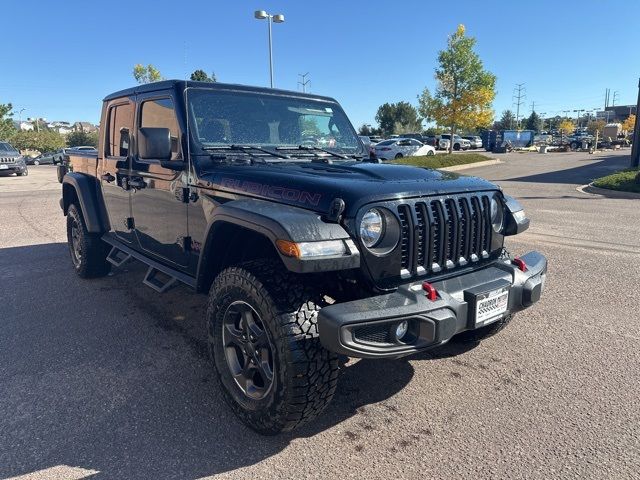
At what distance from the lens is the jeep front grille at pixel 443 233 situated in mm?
2520

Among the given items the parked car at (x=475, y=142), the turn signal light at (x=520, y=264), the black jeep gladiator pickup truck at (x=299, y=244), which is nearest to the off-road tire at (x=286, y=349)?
the black jeep gladiator pickup truck at (x=299, y=244)

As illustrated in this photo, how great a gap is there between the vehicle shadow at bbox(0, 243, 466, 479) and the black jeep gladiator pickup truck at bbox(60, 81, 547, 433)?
0.27m

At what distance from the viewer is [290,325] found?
90.0 inches

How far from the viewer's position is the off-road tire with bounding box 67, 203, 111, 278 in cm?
522

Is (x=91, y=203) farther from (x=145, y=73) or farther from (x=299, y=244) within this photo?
(x=145, y=73)

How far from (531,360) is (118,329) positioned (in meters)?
3.31

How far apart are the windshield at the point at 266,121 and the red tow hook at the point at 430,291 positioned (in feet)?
5.92

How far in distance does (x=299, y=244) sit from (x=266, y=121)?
1795 mm

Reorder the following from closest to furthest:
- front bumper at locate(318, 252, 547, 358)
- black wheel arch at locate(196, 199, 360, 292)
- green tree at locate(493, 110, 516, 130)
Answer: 1. front bumper at locate(318, 252, 547, 358)
2. black wheel arch at locate(196, 199, 360, 292)
3. green tree at locate(493, 110, 516, 130)

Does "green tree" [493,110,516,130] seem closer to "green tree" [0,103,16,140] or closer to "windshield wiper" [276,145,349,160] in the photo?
"green tree" [0,103,16,140]

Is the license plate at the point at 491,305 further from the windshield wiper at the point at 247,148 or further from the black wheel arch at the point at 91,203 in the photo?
the black wheel arch at the point at 91,203

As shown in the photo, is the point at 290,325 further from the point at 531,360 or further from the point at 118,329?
the point at 118,329

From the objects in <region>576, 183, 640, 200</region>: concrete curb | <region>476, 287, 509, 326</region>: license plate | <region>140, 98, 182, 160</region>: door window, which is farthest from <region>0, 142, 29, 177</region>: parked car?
<region>476, 287, 509, 326</region>: license plate

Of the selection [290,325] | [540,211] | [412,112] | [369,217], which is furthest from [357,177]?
[412,112]
